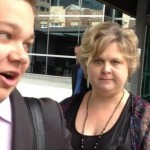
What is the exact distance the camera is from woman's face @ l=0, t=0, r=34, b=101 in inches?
43.1

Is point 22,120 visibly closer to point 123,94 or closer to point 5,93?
point 5,93

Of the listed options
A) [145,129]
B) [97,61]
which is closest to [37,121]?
[145,129]

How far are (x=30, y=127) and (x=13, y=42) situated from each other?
0.33m

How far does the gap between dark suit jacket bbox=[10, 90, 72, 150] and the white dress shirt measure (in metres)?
0.01

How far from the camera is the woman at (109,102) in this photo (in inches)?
89.6

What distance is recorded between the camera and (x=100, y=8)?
18969 mm

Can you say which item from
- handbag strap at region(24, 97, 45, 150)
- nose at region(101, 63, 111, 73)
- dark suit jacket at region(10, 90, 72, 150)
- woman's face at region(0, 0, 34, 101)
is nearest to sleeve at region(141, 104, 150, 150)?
nose at region(101, 63, 111, 73)

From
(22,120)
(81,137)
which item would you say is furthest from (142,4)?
(22,120)

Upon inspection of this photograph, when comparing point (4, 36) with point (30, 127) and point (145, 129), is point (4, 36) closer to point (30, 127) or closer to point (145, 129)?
point (30, 127)

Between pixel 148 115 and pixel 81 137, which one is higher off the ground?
pixel 148 115

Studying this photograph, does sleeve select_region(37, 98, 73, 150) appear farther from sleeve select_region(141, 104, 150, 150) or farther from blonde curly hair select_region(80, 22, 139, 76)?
blonde curly hair select_region(80, 22, 139, 76)

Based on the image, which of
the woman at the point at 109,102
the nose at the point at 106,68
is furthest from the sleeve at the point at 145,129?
the nose at the point at 106,68

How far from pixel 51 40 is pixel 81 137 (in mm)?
18958

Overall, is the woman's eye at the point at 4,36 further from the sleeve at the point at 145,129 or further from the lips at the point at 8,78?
the sleeve at the point at 145,129
